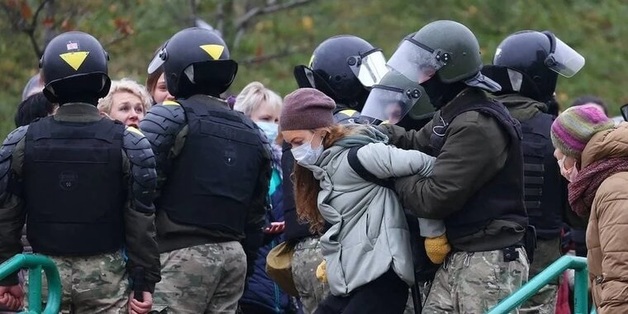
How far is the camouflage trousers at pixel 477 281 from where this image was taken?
22.6 ft

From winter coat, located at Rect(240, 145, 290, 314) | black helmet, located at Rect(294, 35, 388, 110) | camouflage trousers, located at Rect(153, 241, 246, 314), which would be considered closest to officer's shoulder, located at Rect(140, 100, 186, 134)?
camouflage trousers, located at Rect(153, 241, 246, 314)

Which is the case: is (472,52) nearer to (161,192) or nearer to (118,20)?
(161,192)

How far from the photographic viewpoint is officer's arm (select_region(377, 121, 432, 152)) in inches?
290

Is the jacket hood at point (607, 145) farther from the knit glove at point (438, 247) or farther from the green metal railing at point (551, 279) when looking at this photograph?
the knit glove at point (438, 247)

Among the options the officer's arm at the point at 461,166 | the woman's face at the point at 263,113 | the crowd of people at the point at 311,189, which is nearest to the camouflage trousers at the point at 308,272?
the crowd of people at the point at 311,189

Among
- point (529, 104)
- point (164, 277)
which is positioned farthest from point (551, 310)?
point (164, 277)

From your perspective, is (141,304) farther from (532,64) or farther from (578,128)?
(532,64)

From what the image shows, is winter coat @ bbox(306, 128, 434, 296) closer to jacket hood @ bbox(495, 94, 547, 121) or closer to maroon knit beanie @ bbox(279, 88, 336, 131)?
maroon knit beanie @ bbox(279, 88, 336, 131)

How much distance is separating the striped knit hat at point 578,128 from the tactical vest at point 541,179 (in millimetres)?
1471

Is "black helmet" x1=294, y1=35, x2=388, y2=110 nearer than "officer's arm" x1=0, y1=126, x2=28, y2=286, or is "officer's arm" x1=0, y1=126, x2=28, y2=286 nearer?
"officer's arm" x1=0, y1=126, x2=28, y2=286

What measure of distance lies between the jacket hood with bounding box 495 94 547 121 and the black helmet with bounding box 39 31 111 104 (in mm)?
2460

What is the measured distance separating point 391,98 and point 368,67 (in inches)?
35.0

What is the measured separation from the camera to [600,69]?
20.9m

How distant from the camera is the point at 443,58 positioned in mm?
7070
